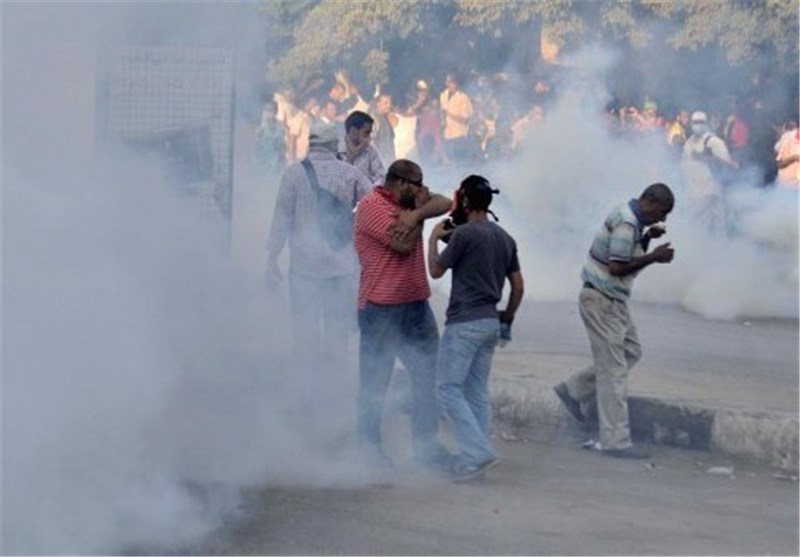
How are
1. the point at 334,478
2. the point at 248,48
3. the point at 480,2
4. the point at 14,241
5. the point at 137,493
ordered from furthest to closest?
the point at 480,2, the point at 334,478, the point at 248,48, the point at 137,493, the point at 14,241

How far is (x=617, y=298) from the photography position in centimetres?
880

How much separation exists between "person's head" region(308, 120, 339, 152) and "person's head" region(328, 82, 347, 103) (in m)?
2.73

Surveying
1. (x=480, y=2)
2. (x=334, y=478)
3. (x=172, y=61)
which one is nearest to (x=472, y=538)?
(x=334, y=478)

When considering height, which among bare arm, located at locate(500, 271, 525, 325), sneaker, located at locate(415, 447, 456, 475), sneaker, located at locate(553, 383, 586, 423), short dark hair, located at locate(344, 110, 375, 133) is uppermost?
short dark hair, located at locate(344, 110, 375, 133)

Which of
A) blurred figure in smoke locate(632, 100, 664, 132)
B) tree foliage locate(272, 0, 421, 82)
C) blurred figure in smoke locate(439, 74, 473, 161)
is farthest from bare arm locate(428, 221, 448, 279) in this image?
blurred figure in smoke locate(439, 74, 473, 161)

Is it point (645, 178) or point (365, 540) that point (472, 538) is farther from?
point (645, 178)

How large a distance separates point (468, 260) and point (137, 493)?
7.09 ft

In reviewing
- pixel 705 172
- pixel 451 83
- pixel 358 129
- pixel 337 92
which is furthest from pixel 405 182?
pixel 451 83

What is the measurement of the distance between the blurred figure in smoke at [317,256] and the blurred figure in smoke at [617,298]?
4.04 feet

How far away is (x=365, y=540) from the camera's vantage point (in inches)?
267

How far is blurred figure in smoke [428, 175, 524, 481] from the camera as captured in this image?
802 centimetres

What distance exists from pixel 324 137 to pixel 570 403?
1869 millimetres

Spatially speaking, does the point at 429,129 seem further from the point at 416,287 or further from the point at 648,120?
the point at 416,287

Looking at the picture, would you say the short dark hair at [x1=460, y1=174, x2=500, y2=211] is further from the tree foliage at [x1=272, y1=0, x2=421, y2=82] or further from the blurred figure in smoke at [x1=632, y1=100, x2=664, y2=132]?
the blurred figure in smoke at [x1=632, y1=100, x2=664, y2=132]
